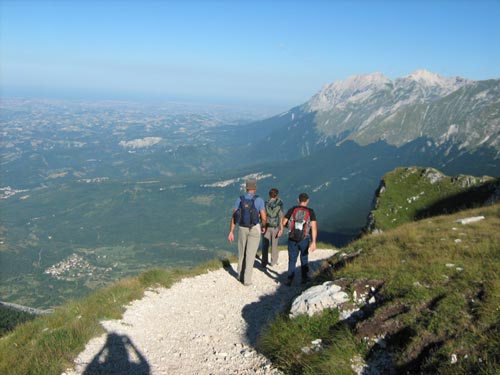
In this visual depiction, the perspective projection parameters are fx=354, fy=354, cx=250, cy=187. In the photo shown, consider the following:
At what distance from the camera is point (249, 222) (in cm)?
1469

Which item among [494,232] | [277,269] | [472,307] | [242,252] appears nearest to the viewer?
[472,307]

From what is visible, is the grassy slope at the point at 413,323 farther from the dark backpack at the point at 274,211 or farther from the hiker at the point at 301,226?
the dark backpack at the point at 274,211

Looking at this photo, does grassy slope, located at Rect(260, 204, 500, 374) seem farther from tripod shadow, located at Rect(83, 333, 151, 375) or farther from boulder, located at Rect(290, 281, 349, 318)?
tripod shadow, located at Rect(83, 333, 151, 375)

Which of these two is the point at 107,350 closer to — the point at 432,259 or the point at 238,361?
the point at 238,361

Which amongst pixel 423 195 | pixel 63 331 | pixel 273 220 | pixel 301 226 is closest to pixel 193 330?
pixel 63 331

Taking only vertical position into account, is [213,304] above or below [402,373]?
below

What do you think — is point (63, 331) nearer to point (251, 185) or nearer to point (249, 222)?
point (249, 222)

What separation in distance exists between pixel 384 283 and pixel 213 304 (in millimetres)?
6625

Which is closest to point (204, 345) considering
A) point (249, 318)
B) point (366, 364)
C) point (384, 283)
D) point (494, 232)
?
point (249, 318)

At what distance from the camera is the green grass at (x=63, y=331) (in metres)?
8.39

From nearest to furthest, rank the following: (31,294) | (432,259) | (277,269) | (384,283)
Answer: (384,283)
(432,259)
(277,269)
(31,294)

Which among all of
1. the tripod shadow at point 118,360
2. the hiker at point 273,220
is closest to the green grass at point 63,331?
the tripod shadow at point 118,360

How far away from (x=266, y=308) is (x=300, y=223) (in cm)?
358

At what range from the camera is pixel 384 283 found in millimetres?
9492
